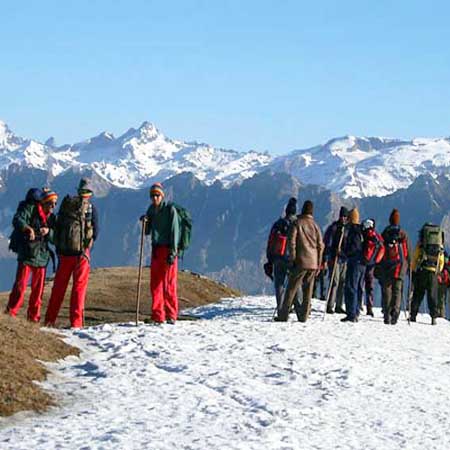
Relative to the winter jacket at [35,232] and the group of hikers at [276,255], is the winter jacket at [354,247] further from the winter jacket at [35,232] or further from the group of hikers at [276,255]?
the winter jacket at [35,232]

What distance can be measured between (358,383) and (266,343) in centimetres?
315

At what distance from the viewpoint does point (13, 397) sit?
1134 cm

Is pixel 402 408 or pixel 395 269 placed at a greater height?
pixel 395 269

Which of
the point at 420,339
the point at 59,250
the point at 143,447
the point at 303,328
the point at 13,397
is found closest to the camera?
the point at 143,447

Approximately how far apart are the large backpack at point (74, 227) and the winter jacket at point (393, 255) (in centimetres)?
968

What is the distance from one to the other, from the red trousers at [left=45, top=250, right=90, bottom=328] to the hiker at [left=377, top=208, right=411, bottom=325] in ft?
31.8

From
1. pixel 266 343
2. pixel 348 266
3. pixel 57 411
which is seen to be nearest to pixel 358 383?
pixel 266 343

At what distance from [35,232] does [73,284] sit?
152 cm

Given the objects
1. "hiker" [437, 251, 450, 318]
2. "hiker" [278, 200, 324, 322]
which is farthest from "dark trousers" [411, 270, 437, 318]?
"hiker" [437, 251, 450, 318]

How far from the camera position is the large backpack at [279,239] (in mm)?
22234

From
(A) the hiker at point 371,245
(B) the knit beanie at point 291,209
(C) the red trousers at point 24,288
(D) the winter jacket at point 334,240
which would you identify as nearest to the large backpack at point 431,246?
(A) the hiker at point 371,245

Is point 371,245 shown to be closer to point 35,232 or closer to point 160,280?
point 160,280

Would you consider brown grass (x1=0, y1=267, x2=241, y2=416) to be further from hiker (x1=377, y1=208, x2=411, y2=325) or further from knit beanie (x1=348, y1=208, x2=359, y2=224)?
hiker (x1=377, y1=208, x2=411, y2=325)

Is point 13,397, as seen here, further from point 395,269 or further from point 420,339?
point 395,269
